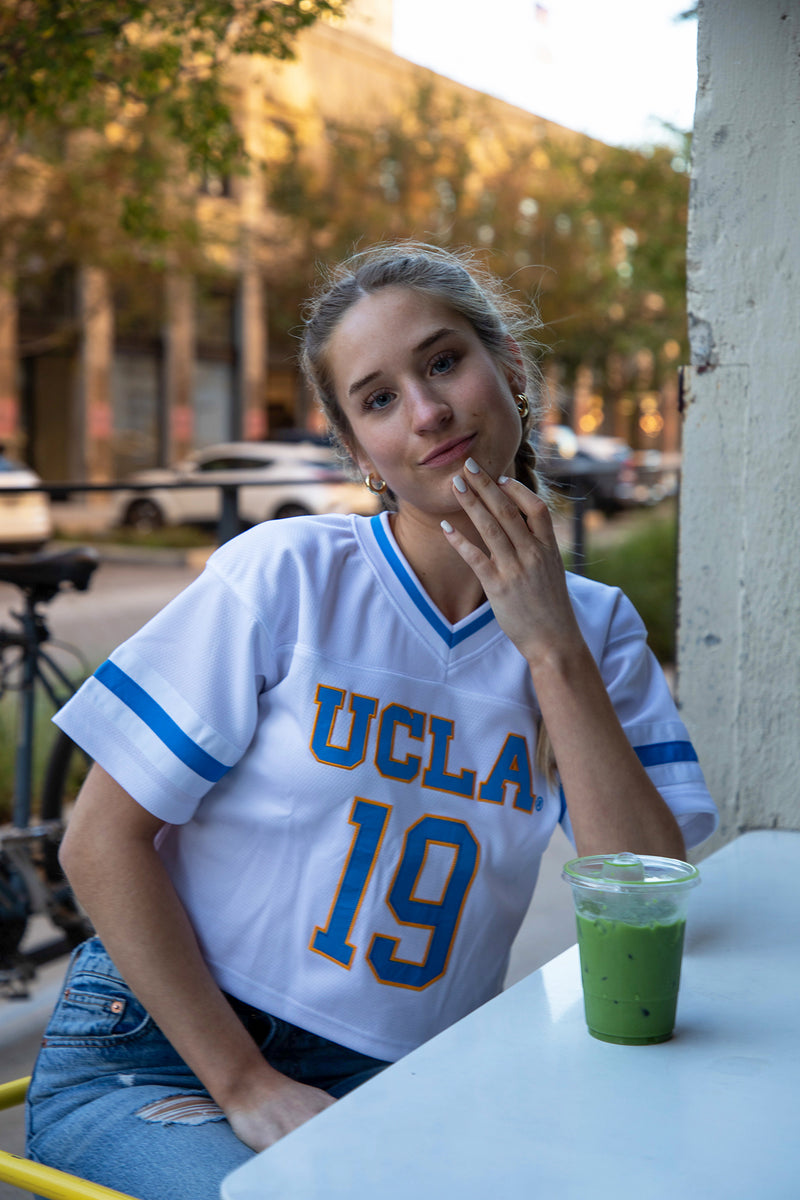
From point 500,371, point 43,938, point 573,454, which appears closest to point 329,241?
point 573,454

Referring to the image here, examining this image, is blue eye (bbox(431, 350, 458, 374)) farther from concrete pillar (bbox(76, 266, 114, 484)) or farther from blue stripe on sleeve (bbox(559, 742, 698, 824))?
concrete pillar (bbox(76, 266, 114, 484))

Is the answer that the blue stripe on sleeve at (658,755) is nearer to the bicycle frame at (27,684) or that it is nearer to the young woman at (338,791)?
the young woman at (338,791)

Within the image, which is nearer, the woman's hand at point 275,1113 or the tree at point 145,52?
the woman's hand at point 275,1113

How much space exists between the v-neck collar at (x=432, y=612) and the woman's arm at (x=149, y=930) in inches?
17.5

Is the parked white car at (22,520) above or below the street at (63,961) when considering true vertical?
above

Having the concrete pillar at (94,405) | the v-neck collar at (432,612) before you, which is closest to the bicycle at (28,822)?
the v-neck collar at (432,612)

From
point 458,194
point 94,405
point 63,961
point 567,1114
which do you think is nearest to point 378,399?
point 567,1114

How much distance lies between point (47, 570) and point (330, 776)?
2.07 meters

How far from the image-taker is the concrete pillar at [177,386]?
80.6 feet

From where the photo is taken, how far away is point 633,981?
45.7 inches

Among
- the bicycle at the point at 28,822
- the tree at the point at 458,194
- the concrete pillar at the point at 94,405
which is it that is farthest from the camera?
the concrete pillar at the point at 94,405

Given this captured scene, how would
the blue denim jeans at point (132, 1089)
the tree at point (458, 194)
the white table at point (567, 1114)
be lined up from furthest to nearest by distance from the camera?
the tree at point (458, 194) < the blue denim jeans at point (132, 1089) < the white table at point (567, 1114)

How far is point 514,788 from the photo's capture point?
160 centimetres

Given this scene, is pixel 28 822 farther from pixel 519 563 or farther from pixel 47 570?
pixel 519 563
